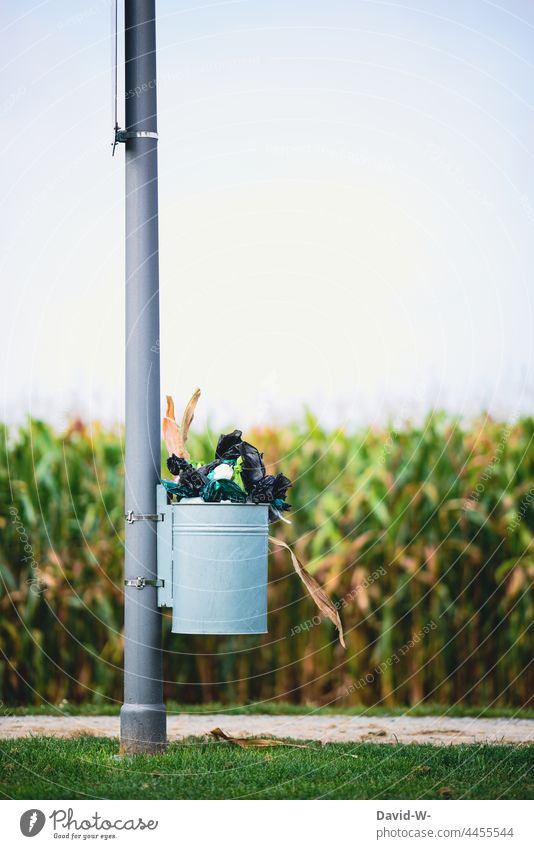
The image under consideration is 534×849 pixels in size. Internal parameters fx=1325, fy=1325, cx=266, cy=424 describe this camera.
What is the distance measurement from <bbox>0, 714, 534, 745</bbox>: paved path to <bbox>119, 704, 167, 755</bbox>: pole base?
2.59 feet

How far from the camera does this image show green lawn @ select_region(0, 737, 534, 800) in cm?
572

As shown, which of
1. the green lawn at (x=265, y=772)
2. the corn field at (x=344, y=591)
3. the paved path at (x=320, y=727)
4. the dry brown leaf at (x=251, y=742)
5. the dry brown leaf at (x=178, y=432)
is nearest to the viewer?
the green lawn at (x=265, y=772)

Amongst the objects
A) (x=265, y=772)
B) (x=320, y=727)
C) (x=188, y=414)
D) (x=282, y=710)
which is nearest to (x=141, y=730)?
(x=265, y=772)

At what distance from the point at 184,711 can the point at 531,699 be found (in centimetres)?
238

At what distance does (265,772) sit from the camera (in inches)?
235

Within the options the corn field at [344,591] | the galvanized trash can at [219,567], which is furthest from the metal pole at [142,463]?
the corn field at [344,591]

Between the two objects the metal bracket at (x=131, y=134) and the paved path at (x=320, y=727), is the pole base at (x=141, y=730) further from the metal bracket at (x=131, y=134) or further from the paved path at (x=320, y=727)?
the metal bracket at (x=131, y=134)

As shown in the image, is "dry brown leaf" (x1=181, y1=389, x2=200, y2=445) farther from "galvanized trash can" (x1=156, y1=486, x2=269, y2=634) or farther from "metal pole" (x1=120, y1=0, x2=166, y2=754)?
"galvanized trash can" (x1=156, y1=486, x2=269, y2=634)

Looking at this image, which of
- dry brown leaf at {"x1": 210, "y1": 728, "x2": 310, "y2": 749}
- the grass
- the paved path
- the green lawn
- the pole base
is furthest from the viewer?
the grass

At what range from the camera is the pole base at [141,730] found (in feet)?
20.3

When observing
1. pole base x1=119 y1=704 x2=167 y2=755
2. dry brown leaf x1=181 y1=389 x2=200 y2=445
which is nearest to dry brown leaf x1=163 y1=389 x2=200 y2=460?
dry brown leaf x1=181 y1=389 x2=200 y2=445

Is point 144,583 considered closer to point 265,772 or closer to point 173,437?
point 173,437

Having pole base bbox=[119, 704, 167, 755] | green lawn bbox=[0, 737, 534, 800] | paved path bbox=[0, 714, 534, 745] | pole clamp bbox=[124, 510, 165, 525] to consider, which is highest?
pole clamp bbox=[124, 510, 165, 525]

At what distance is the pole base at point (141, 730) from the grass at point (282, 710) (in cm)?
209
